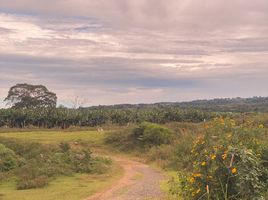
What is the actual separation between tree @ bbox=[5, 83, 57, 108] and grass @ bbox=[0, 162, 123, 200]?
70.3 m

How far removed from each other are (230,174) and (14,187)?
551 inches

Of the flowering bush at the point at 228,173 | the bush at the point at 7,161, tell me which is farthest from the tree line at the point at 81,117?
the flowering bush at the point at 228,173

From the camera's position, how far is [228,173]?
33.3 ft

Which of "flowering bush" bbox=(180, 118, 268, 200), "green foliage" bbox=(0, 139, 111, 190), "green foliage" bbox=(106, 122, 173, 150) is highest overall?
"flowering bush" bbox=(180, 118, 268, 200)

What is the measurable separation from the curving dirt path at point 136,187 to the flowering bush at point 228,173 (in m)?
4.56

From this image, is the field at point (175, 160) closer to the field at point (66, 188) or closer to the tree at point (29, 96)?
the field at point (66, 188)

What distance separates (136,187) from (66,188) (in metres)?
3.04

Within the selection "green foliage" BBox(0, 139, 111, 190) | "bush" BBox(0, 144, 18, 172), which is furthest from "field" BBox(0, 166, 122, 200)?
"bush" BBox(0, 144, 18, 172)

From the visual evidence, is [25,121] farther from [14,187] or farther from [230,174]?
[230,174]

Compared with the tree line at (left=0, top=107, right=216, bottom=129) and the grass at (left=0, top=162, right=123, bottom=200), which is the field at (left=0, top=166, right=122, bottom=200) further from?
the tree line at (left=0, top=107, right=216, bottom=129)

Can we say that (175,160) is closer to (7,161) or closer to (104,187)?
(104,187)

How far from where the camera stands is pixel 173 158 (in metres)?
29.3

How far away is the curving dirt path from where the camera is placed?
17.7m

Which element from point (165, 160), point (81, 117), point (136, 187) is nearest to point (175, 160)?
point (165, 160)
